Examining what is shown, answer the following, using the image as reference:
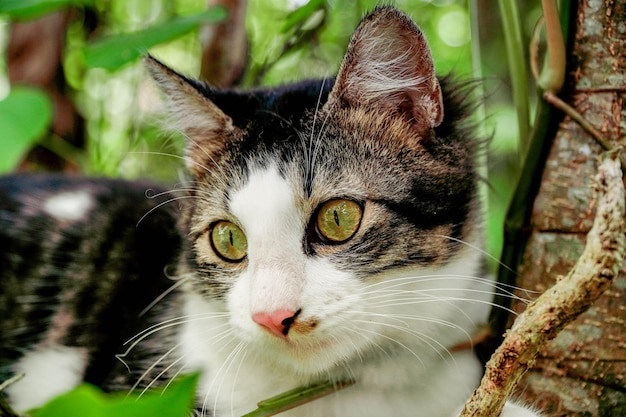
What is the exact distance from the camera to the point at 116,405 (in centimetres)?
72

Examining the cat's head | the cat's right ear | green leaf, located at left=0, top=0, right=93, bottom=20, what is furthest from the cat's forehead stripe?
green leaf, located at left=0, top=0, right=93, bottom=20

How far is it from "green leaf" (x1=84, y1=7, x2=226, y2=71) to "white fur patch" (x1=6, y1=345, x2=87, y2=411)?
893mm

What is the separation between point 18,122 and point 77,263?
0.50m

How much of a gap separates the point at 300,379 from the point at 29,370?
1009mm

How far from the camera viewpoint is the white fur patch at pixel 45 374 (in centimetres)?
179

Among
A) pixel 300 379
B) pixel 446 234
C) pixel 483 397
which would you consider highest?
pixel 446 234

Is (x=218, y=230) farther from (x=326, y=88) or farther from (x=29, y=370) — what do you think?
(x=29, y=370)

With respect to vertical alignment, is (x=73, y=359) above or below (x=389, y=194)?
below

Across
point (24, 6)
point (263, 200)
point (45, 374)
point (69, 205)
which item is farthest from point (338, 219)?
point (69, 205)

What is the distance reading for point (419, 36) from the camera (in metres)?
1.26

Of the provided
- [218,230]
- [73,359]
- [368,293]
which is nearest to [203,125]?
[218,230]

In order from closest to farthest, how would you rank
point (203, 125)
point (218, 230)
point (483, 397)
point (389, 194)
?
point (483, 397) < point (389, 194) < point (218, 230) < point (203, 125)

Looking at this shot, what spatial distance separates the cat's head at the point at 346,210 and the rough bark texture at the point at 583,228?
21 cm

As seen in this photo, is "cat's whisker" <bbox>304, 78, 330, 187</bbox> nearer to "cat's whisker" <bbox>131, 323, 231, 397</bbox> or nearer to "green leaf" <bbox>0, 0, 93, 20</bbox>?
"cat's whisker" <bbox>131, 323, 231, 397</bbox>
